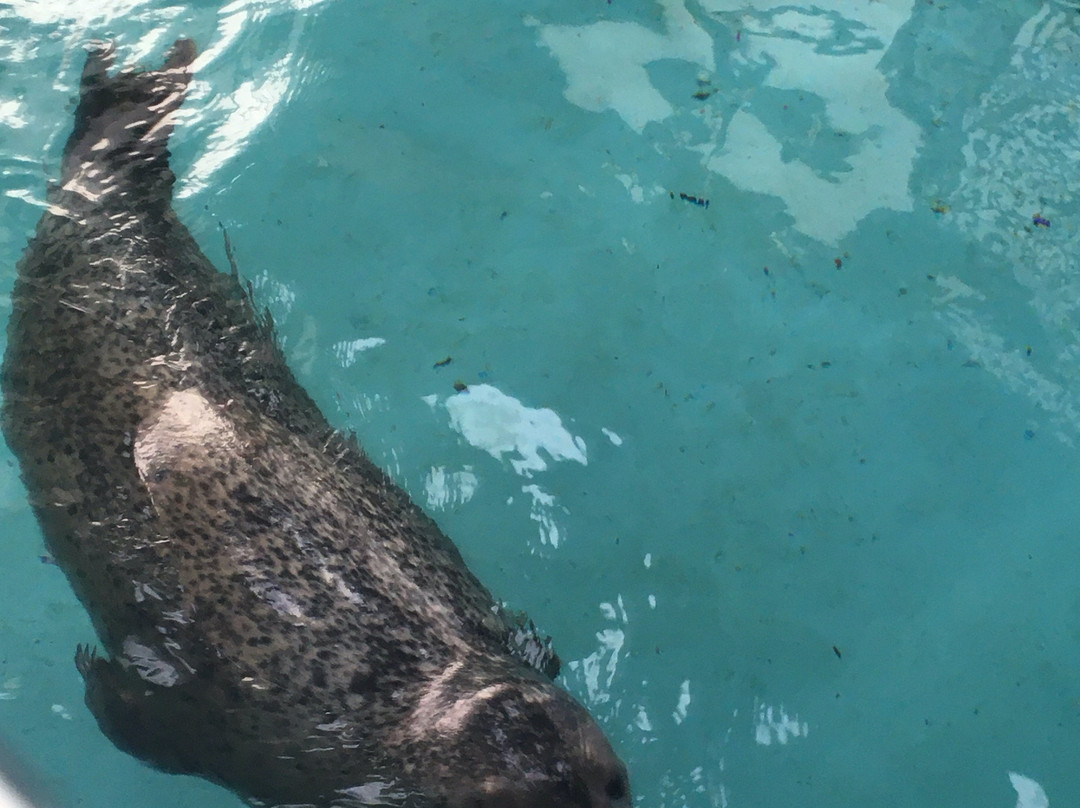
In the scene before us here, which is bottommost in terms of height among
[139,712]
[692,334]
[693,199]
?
[139,712]

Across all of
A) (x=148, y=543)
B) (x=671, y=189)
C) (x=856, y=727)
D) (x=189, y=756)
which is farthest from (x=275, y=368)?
(x=856, y=727)

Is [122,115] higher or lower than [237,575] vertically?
higher

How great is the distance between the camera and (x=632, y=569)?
3.56 meters

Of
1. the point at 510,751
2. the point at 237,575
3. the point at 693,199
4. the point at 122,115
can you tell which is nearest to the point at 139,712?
the point at 237,575

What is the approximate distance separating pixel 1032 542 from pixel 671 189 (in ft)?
7.47

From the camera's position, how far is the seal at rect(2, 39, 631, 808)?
2686mm

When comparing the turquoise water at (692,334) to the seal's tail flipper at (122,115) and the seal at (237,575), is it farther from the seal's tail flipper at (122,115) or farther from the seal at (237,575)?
the seal at (237,575)

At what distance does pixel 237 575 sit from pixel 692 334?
2251 mm

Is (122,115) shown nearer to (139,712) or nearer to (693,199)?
(139,712)

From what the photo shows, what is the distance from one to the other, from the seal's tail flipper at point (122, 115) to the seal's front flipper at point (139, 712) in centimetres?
198

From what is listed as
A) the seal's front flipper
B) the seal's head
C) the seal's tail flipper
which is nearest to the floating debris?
the seal's tail flipper

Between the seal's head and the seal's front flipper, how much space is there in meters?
0.85

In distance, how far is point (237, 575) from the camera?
2809 millimetres

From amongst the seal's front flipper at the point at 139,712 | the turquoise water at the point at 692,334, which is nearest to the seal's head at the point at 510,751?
the turquoise water at the point at 692,334
